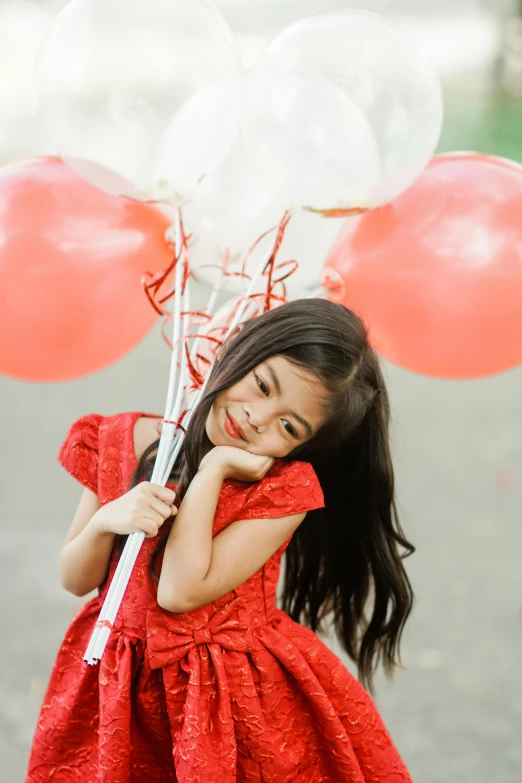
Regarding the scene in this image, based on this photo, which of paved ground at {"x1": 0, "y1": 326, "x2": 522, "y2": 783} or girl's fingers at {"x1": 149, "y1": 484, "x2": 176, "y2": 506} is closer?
girl's fingers at {"x1": 149, "y1": 484, "x2": 176, "y2": 506}

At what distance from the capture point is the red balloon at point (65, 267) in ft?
5.36

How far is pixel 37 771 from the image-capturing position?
1.56m

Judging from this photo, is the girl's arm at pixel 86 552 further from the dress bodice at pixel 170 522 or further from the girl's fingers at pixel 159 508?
the girl's fingers at pixel 159 508

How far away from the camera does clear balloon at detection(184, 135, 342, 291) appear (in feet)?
5.59

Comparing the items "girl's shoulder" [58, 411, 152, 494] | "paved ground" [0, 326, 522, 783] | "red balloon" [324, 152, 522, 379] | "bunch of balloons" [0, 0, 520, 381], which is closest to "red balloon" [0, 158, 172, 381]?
"bunch of balloons" [0, 0, 520, 381]

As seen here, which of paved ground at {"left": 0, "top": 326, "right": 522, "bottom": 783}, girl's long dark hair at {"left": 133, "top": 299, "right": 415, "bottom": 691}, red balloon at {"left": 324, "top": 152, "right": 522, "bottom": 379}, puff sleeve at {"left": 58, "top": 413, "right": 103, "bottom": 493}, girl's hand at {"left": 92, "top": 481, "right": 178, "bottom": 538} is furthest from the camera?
paved ground at {"left": 0, "top": 326, "right": 522, "bottom": 783}

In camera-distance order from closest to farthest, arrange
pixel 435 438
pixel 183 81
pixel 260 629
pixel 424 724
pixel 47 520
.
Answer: pixel 260 629 < pixel 183 81 < pixel 424 724 < pixel 47 520 < pixel 435 438

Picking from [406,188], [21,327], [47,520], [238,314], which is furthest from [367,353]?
[47,520]

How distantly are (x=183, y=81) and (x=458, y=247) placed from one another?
541 millimetres

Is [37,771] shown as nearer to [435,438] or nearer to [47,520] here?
[47,520]

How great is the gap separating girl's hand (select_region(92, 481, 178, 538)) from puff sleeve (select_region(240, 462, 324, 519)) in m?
0.14

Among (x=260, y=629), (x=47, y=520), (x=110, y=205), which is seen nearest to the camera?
(x=260, y=629)

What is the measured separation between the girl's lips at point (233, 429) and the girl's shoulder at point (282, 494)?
0.09 m

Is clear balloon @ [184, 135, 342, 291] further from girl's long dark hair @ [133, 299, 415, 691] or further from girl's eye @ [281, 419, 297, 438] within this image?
girl's eye @ [281, 419, 297, 438]
